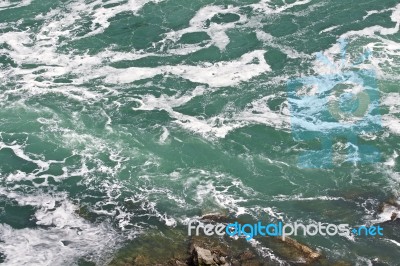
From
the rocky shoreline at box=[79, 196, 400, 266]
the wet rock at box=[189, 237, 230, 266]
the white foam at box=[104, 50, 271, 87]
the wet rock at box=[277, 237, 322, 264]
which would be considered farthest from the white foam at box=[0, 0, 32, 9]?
the wet rock at box=[277, 237, 322, 264]

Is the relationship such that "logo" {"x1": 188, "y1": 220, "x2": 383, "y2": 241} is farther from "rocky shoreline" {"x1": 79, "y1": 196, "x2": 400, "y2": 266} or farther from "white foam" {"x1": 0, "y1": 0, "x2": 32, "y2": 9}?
"white foam" {"x1": 0, "y1": 0, "x2": 32, "y2": 9}

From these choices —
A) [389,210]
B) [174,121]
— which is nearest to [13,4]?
[174,121]

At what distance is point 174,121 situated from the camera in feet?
184

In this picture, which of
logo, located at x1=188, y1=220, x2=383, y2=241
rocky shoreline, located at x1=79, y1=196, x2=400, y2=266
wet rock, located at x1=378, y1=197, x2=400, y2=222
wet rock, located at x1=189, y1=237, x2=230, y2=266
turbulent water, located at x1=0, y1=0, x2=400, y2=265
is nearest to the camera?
wet rock, located at x1=189, y1=237, x2=230, y2=266

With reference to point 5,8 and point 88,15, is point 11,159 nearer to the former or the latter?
point 88,15

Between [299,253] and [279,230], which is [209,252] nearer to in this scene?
[279,230]

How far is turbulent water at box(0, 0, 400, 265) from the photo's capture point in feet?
145

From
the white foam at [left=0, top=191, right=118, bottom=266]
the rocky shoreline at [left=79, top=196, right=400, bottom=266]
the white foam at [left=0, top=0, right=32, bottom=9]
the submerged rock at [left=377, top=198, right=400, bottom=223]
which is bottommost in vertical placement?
the submerged rock at [left=377, top=198, right=400, bottom=223]

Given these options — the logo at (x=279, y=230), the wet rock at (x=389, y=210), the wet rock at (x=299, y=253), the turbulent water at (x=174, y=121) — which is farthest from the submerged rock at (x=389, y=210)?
the wet rock at (x=299, y=253)

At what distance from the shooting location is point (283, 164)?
164ft

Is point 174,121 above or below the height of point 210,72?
below

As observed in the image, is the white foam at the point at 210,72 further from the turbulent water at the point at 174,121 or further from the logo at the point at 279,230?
the logo at the point at 279,230

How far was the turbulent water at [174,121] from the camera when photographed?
44.2 m

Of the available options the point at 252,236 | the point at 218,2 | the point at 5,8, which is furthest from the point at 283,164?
the point at 5,8
